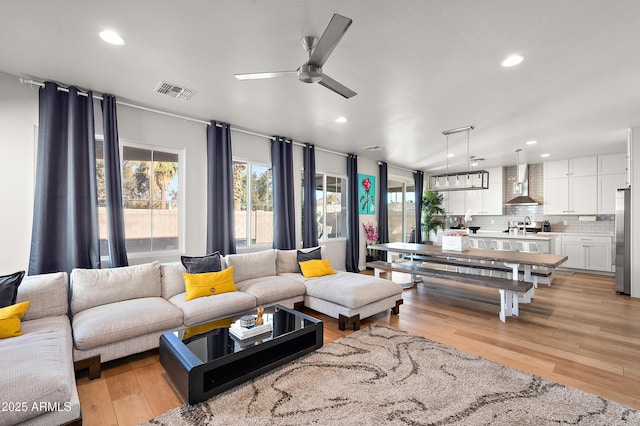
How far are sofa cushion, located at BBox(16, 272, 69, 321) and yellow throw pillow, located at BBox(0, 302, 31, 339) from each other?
18cm

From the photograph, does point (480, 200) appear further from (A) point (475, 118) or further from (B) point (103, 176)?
(B) point (103, 176)

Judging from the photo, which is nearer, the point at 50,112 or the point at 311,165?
the point at 50,112

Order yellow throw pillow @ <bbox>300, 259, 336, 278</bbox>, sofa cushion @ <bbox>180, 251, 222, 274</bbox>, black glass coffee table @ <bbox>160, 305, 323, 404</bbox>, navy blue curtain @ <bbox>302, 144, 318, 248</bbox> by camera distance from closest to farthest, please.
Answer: black glass coffee table @ <bbox>160, 305, 323, 404</bbox> → sofa cushion @ <bbox>180, 251, 222, 274</bbox> → yellow throw pillow @ <bbox>300, 259, 336, 278</bbox> → navy blue curtain @ <bbox>302, 144, 318, 248</bbox>

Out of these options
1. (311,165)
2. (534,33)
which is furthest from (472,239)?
(534,33)

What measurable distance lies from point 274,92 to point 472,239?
5934mm

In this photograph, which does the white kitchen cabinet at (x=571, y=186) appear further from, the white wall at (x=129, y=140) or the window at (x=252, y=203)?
the window at (x=252, y=203)

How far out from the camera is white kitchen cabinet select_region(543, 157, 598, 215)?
661 cm

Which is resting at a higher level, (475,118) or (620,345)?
(475,118)

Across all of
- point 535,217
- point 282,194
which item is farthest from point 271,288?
point 535,217

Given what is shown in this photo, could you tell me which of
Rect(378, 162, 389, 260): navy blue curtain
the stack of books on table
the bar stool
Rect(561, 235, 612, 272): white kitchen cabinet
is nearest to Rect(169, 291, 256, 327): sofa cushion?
the stack of books on table

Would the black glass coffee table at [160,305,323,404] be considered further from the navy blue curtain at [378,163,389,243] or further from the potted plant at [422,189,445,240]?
the potted plant at [422,189,445,240]

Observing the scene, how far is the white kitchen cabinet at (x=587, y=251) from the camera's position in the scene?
6258 millimetres

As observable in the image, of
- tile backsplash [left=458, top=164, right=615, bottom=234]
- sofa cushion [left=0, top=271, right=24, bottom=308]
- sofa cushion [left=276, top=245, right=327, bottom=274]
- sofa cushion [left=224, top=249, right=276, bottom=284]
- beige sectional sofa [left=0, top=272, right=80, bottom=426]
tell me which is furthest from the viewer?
tile backsplash [left=458, top=164, right=615, bottom=234]

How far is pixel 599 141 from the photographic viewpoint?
17.5 ft
